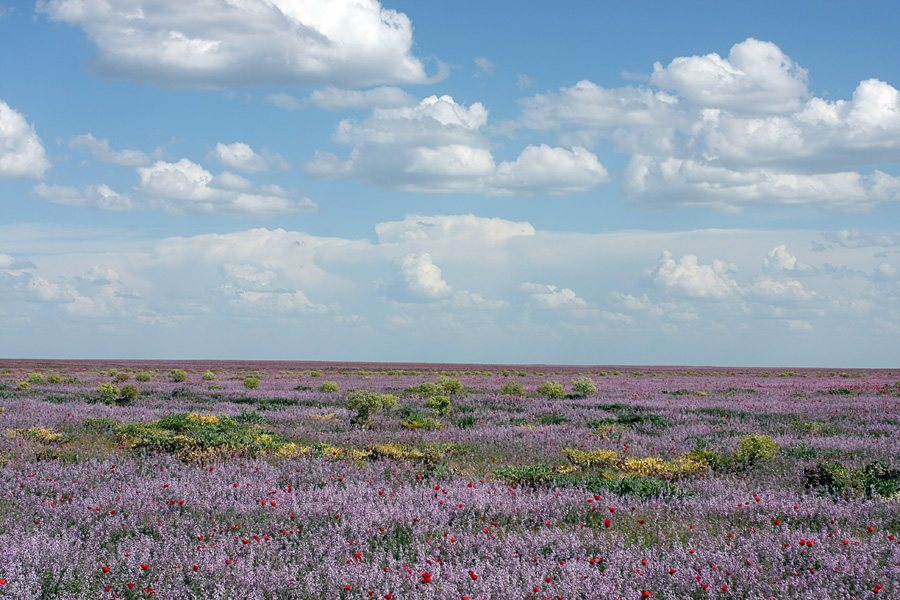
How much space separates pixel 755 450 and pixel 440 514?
203 inches

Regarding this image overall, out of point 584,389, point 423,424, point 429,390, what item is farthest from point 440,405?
point 584,389

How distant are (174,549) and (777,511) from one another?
5596mm

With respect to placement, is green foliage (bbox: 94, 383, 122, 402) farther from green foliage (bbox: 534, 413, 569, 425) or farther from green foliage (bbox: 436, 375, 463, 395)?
green foliage (bbox: 534, 413, 569, 425)

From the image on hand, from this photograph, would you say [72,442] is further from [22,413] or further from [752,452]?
[752,452]

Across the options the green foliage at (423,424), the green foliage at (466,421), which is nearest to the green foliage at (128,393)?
the green foliage at (423,424)

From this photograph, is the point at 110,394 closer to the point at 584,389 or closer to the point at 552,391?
the point at 552,391

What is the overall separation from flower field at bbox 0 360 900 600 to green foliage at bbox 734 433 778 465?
25 millimetres

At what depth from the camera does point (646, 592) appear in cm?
408

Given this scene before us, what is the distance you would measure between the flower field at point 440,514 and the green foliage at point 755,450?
0.08 ft

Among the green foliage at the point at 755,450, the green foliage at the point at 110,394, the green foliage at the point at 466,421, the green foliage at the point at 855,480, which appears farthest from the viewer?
the green foliage at the point at 110,394

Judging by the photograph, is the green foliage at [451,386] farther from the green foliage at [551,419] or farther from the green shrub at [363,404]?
the green shrub at [363,404]

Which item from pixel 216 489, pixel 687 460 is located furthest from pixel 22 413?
pixel 687 460

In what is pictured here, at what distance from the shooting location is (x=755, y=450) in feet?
29.3

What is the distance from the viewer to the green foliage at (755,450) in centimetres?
891
